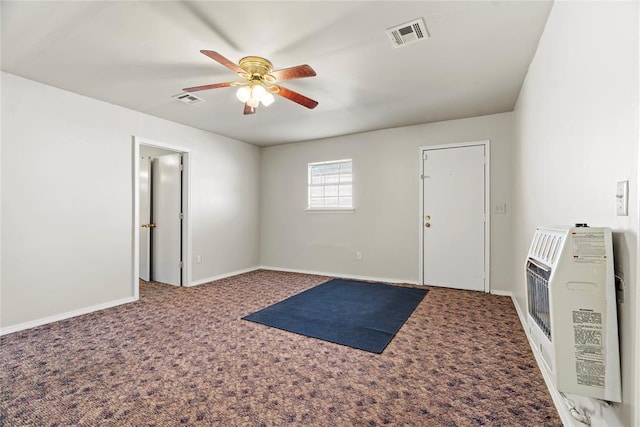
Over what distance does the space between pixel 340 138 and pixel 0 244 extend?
4.43 metres

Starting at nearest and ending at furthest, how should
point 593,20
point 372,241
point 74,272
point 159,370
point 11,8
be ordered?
point 593,20
point 11,8
point 159,370
point 74,272
point 372,241

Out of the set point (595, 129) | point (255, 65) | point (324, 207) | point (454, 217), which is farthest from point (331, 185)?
point (595, 129)

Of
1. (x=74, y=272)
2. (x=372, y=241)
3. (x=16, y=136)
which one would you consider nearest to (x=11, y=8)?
(x=16, y=136)

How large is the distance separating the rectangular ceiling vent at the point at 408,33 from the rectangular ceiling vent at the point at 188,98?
2293 mm

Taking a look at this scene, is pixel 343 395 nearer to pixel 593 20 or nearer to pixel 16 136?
pixel 593 20

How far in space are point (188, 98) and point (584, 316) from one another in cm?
383

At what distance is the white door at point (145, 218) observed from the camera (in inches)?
198

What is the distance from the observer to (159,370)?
210 centimetres

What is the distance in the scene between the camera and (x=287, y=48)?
7.73 feet

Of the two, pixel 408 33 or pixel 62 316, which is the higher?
pixel 408 33

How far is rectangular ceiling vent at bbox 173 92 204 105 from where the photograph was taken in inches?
131

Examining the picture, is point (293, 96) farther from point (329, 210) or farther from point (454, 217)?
point (454, 217)

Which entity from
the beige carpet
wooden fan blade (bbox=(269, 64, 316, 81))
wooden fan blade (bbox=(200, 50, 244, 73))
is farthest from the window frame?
wooden fan blade (bbox=(200, 50, 244, 73))

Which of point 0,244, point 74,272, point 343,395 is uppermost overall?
point 0,244
